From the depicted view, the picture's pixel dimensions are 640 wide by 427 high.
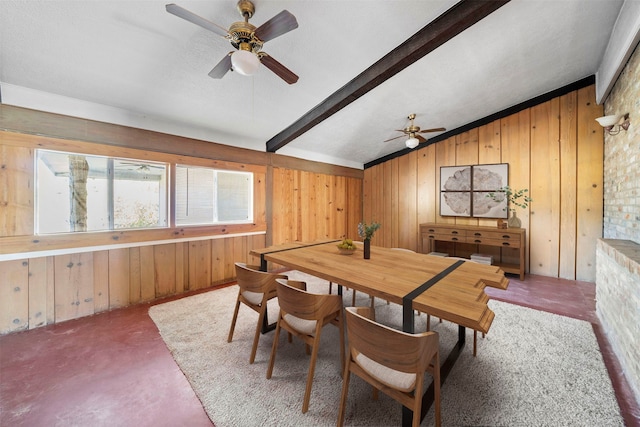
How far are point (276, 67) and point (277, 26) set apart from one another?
38 cm

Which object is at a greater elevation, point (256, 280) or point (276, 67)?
point (276, 67)

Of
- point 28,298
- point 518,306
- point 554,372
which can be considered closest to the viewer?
point 554,372

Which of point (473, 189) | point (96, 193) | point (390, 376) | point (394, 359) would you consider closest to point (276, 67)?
point (394, 359)

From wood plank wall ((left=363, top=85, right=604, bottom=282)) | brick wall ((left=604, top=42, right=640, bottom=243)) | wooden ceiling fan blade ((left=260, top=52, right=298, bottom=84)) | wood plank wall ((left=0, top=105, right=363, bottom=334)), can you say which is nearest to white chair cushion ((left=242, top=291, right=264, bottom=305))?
wood plank wall ((left=0, top=105, right=363, bottom=334))

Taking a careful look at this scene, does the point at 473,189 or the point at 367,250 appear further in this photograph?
the point at 473,189

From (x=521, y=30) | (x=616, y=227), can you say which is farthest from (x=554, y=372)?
(x=521, y=30)

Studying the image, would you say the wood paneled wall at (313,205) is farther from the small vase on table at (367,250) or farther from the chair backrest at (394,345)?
the chair backrest at (394,345)

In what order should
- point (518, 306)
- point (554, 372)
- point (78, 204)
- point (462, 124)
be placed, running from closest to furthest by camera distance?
point (554, 372) → point (78, 204) → point (518, 306) → point (462, 124)

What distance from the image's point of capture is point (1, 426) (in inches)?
53.3

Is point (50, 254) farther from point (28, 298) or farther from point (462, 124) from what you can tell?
point (462, 124)

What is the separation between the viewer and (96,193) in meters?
2.67

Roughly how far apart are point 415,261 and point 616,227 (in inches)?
112

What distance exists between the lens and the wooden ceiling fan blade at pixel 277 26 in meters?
1.41

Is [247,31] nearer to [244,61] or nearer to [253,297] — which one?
[244,61]
